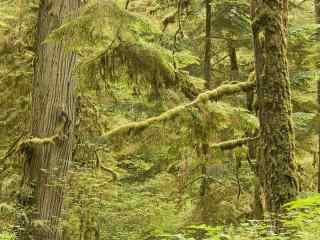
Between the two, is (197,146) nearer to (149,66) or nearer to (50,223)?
(149,66)

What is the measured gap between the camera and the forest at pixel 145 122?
691cm

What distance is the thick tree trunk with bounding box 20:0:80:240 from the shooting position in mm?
9156

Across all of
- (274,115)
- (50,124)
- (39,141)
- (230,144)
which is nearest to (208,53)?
(230,144)

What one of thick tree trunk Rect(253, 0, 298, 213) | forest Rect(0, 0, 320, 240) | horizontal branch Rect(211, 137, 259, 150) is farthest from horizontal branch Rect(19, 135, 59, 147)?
thick tree trunk Rect(253, 0, 298, 213)

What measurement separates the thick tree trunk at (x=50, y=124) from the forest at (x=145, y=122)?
0.02 metres

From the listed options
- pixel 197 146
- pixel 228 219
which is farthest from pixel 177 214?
pixel 197 146

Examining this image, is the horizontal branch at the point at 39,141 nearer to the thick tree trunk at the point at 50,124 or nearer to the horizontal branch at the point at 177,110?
the thick tree trunk at the point at 50,124

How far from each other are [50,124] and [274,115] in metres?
3.92

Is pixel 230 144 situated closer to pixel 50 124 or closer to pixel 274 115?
pixel 274 115

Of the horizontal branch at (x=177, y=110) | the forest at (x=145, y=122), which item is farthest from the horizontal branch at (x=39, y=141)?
the horizontal branch at (x=177, y=110)

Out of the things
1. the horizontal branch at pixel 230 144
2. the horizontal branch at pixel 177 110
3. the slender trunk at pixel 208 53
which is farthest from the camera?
the slender trunk at pixel 208 53

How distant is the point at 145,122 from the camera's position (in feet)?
26.9

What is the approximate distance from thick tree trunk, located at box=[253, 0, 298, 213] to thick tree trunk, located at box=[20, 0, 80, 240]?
139 inches

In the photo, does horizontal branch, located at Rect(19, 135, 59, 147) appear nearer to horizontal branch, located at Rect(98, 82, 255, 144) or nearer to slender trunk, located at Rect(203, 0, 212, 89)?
horizontal branch, located at Rect(98, 82, 255, 144)
